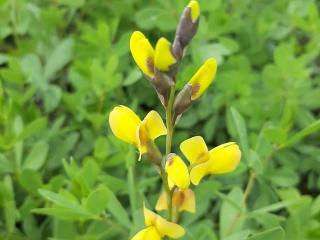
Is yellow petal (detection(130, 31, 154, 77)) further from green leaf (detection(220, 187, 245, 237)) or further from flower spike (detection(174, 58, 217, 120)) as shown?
green leaf (detection(220, 187, 245, 237))

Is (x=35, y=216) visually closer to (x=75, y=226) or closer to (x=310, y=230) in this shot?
(x=75, y=226)

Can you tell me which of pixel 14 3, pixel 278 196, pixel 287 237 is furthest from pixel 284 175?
pixel 14 3

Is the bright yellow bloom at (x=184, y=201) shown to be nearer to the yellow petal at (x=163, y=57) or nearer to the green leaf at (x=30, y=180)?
the yellow petal at (x=163, y=57)

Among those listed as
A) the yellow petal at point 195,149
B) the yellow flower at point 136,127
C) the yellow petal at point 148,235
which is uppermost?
the yellow flower at point 136,127

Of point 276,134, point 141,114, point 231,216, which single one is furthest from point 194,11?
point 141,114

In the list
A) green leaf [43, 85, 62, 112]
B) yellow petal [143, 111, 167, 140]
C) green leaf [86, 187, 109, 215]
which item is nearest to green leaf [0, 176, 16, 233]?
green leaf [86, 187, 109, 215]

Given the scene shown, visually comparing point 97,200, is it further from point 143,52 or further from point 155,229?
point 143,52

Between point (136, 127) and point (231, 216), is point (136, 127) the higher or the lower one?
the higher one

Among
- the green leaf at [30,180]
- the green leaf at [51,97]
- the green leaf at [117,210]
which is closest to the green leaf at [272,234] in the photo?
the green leaf at [117,210]
